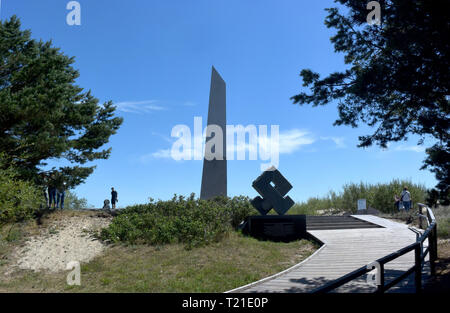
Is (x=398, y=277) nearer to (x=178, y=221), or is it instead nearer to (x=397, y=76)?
(x=397, y=76)

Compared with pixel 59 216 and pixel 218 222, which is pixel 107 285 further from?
pixel 59 216

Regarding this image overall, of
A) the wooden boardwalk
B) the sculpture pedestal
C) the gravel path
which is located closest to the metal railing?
the wooden boardwalk

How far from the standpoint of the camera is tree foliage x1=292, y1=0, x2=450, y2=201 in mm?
7752

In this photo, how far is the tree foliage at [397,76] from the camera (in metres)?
7.75

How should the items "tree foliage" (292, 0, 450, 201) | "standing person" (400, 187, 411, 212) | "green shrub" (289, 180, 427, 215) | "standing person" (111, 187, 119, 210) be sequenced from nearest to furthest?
1. "tree foliage" (292, 0, 450, 201)
2. "standing person" (400, 187, 411, 212)
3. "standing person" (111, 187, 119, 210)
4. "green shrub" (289, 180, 427, 215)

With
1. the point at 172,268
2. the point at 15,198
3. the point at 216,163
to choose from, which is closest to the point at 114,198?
the point at 216,163

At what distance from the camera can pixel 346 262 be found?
10750 mm

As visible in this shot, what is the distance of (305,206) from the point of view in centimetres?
2570

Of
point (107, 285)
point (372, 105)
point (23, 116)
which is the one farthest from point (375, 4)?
point (23, 116)

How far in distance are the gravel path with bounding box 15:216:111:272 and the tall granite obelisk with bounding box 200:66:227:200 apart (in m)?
6.77

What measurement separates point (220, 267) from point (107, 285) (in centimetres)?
324

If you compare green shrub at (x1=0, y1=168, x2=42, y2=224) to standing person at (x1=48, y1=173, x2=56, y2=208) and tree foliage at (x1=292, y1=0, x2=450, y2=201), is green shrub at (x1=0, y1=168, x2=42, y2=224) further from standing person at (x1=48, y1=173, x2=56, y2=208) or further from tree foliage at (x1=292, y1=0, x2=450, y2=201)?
tree foliage at (x1=292, y1=0, x2=450, y2=201)

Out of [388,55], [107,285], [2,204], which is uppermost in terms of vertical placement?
[388,55]

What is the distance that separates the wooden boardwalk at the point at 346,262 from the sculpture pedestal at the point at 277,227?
70 centimetres
